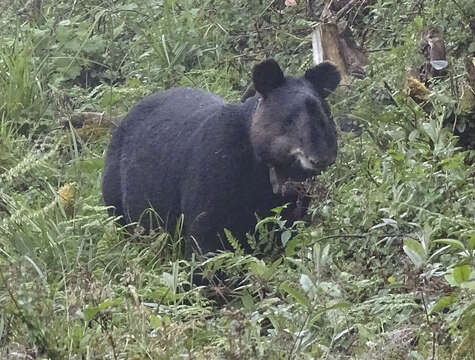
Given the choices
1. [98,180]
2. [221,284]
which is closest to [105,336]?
[221,284]

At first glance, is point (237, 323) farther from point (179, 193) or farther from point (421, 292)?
point (179, 193)

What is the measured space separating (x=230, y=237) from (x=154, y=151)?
1625 millimetres

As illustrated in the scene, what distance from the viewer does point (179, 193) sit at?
7109 mm

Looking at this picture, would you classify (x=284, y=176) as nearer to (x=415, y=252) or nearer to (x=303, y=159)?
(x=303, y=159)

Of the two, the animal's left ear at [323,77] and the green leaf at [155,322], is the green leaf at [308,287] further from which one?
the animal's left ear at [323,77]

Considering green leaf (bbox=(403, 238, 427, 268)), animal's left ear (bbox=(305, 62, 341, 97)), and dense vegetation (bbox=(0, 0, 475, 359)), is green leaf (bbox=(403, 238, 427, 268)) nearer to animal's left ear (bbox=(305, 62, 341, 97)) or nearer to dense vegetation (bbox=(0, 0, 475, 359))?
dense vegetation (bbox=(0, 0, 475, 359))

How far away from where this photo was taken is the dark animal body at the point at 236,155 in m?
6.46

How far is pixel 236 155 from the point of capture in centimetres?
673

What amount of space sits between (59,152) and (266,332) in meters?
4.21

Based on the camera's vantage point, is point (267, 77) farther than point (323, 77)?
No

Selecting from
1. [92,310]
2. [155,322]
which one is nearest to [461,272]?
[155,322]

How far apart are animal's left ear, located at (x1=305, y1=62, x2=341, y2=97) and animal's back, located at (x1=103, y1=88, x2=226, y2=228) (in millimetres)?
641

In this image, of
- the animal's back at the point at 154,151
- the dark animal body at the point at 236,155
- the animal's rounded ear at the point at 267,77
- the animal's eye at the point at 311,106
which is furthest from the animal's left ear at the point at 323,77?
the animal's back at the point at 154,151

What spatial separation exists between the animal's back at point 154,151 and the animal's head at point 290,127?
59 cm
